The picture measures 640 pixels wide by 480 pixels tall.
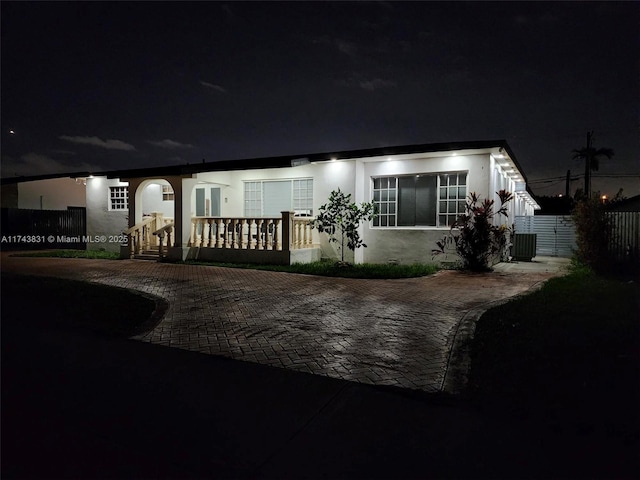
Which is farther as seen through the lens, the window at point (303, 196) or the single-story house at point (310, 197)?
the window at point (303, 196)

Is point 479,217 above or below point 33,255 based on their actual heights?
above

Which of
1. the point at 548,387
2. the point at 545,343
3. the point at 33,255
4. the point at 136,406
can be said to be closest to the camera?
the point at 136,406

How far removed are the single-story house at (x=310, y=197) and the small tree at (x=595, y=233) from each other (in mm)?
2634

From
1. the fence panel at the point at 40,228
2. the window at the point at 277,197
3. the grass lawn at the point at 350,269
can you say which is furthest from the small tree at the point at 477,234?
the fence panel at the point at 40,228

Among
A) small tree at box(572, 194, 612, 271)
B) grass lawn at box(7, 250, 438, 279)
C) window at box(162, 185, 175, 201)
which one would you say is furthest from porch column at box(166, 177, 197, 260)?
small tree at box(572, 194, 612, 271)

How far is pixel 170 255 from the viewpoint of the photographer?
49.4 ft

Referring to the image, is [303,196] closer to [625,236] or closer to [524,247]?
[524,247]

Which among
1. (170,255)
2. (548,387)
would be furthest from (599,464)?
(170,255)

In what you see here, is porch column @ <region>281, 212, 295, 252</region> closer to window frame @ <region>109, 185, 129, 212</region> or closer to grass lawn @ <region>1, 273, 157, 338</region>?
grass lawn @ <region>1, 273, 157, 338</region>

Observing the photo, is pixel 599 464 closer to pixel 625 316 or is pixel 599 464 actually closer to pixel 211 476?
pixel 211 476

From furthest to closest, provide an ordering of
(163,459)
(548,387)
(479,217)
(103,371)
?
(479,217) → (103,371) → (548,387) → (163,459)

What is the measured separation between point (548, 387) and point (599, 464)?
1.17 meters

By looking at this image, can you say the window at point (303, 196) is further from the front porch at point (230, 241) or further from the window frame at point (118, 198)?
the window frame at point (118, 198)

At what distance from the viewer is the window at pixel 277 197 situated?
15625 mm
